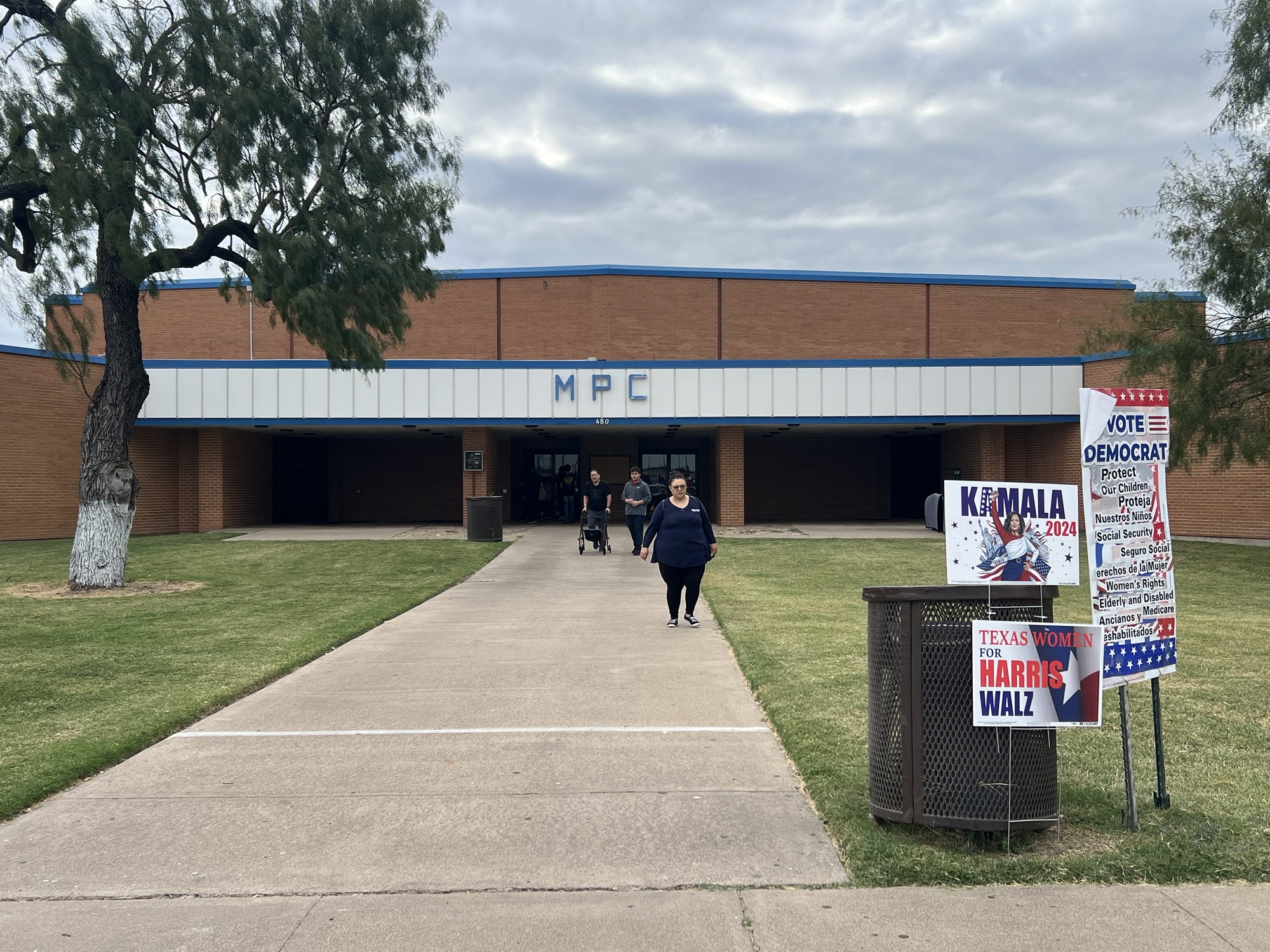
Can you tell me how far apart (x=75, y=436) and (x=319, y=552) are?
1005 centimetres

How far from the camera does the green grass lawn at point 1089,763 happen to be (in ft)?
13.6

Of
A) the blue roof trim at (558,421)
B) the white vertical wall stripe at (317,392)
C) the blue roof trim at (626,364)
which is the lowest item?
the blue roof trim at (558,421)

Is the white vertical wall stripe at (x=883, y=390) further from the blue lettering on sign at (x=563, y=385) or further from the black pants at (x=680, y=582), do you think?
the black pants at (x=680, y=582)

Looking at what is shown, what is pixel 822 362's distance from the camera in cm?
2712

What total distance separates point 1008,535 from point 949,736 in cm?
97

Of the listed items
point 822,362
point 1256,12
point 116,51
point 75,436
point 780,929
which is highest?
point 1256,12

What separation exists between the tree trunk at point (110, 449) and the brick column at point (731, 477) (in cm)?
1621

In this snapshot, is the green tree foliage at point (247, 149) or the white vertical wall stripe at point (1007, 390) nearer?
the green tree foliage at point (247, 149)

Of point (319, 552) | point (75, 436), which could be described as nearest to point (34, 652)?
point (319, 552)

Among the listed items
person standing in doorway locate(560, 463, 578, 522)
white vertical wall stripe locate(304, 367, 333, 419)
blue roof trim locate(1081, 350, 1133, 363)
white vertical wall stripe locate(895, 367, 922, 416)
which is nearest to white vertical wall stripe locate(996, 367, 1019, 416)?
blue roof trim locate(1081, 350, 1133, 363)

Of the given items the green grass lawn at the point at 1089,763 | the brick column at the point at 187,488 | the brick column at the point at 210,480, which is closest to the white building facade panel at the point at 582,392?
the brick column at the point at 210,480

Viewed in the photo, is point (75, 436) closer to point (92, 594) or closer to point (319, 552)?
point (319, 552)

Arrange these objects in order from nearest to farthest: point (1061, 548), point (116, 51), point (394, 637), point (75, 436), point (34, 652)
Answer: point (1061, 548)
point (34, 652)
point (394, 637)
point (116, 51)
point (75, 436)

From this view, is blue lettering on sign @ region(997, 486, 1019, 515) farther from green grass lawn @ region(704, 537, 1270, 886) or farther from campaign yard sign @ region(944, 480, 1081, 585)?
green grass lawn @ region(704, 537, 1270, 886)
